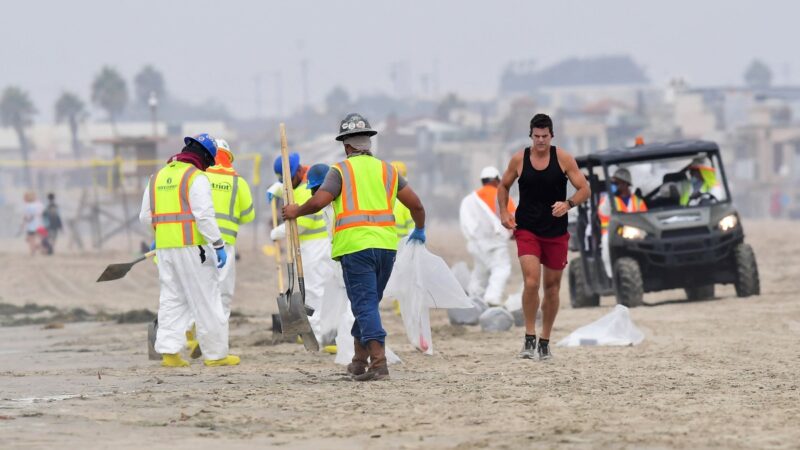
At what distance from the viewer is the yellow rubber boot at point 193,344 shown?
47.0 feet

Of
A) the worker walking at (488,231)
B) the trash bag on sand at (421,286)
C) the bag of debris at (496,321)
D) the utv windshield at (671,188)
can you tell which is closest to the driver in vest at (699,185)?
the utv windshield at (671,188)

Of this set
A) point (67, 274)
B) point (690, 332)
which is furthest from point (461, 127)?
point (690, 332)

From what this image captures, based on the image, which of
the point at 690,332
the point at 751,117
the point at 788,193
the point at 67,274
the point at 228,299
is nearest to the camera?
the point at 228,299

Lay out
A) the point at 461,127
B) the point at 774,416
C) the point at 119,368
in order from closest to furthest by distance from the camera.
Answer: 1. the point at 774,416
2. the point at 119,368
3. the point at 461,127

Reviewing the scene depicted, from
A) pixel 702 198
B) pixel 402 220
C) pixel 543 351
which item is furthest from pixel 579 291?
pixel 543 351

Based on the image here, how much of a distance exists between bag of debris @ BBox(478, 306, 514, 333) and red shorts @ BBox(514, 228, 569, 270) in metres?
3.85

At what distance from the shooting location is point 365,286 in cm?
1158

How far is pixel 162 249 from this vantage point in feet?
43.8

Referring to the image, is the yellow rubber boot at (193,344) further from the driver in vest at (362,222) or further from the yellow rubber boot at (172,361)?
the driver in vest at (362,222)

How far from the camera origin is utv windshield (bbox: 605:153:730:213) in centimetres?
1997

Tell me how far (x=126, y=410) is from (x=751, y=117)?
10240 cm

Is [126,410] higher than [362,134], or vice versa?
[362,134]

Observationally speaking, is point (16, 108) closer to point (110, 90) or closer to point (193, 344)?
point (110, 90)

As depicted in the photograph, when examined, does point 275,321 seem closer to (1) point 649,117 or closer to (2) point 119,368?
(2) point 119,368
